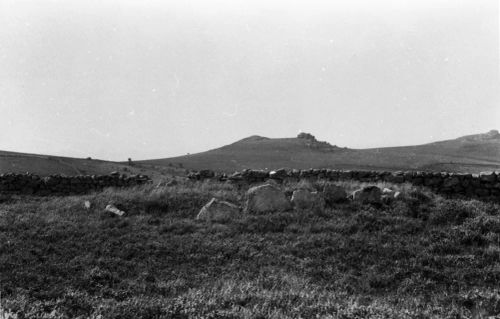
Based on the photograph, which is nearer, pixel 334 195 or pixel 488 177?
pixel 334 195

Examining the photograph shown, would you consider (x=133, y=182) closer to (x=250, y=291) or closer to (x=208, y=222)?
(x=208, y=222)

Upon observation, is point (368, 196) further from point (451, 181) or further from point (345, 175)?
point (345, 175)

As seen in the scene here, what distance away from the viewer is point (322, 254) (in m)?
11.4

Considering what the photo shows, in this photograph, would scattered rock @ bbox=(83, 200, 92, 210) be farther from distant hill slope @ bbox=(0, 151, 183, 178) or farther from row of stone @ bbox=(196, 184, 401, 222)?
distant hill slope @ bbox=(0, 151, 183, 178)

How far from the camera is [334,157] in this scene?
58.8m

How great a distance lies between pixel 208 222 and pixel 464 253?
7979 millimetres

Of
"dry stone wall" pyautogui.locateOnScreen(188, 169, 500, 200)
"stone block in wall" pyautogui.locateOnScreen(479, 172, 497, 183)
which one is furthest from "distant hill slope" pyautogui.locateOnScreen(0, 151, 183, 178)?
"stone block in wall" pyautogui.locateOnScreen(479, 172, 497, 183)

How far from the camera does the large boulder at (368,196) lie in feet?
51.8

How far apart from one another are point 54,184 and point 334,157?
141 feet

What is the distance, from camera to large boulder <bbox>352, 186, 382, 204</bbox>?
15797mm

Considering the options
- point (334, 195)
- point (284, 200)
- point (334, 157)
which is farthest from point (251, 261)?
point (334, 157)

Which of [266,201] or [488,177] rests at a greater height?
[488,177]

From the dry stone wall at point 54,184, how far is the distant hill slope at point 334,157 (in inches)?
981

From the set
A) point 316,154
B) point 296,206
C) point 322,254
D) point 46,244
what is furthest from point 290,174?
point 316,154
